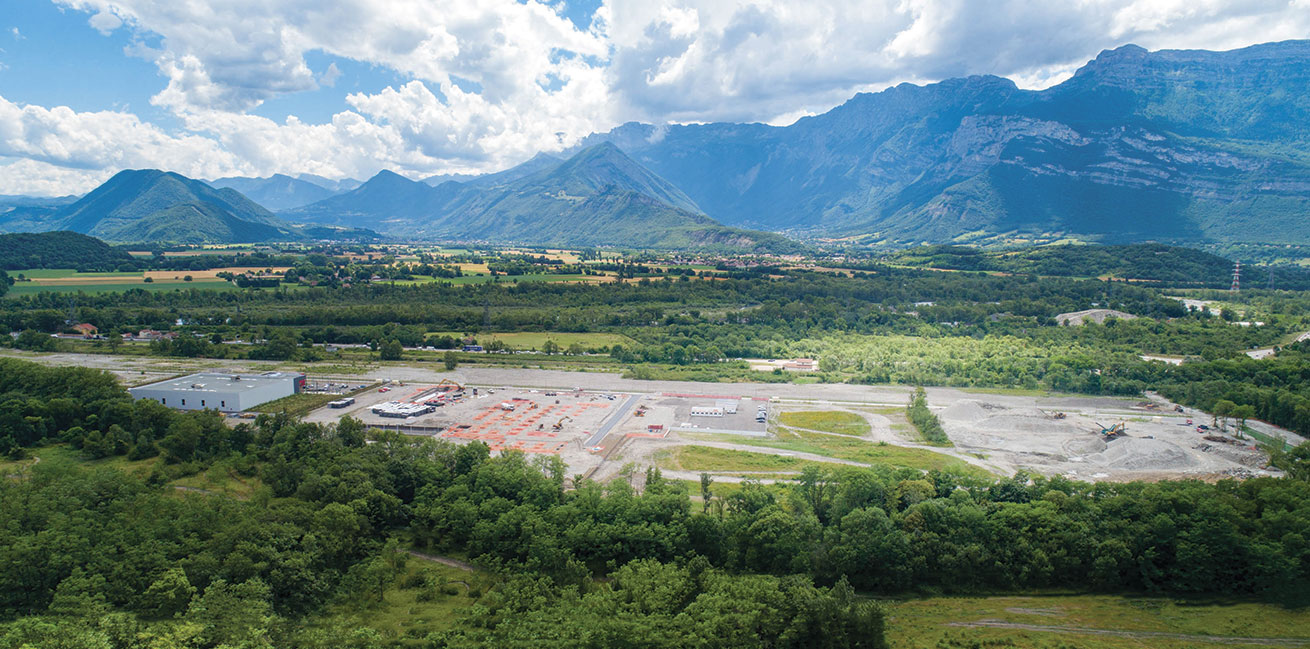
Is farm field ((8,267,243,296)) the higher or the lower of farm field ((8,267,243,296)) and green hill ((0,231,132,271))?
the lower

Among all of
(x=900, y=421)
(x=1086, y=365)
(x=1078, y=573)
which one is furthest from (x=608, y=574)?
(x=1086, y=365)

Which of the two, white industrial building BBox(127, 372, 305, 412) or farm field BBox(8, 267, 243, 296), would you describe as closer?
white industrial building BBox(127, 372, 305, 412)

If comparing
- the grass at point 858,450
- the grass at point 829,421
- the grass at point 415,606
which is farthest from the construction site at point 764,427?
the grass at point 415,606

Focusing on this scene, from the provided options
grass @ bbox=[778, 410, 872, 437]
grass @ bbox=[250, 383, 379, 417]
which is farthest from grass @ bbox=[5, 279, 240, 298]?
grass @ bbox=[778, 410, 872, 437]

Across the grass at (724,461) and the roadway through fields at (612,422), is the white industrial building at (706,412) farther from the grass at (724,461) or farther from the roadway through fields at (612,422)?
the grass at (724,461)

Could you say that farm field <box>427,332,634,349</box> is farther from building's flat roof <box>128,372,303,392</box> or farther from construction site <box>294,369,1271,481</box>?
building's flat roof <box>128,372,303,392</box>

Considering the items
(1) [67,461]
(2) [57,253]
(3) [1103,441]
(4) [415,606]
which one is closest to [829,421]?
(3) [1103,441]

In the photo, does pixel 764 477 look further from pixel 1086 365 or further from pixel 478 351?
pixel 478 351
